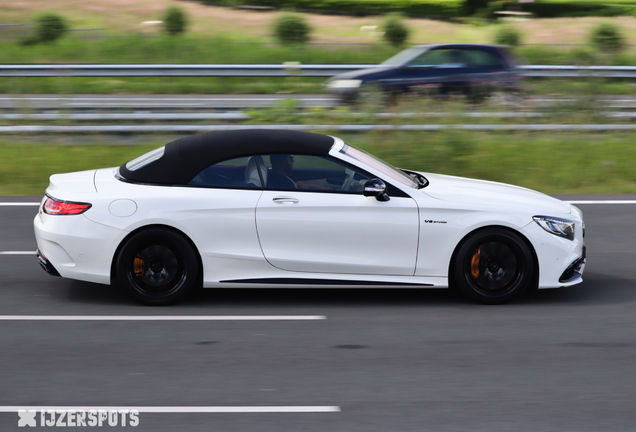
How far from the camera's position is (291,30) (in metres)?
27.1

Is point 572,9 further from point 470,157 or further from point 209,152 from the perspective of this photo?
point 209,152

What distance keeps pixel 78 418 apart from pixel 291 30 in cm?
2402

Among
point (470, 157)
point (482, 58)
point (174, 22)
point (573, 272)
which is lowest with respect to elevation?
point (573, 272)

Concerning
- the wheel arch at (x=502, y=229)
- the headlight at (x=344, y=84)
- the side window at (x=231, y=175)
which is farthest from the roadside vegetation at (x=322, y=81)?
the side window at (x=231, y=175)

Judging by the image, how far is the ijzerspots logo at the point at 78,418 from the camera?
432cm

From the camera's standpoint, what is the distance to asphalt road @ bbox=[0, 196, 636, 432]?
4.46 meters

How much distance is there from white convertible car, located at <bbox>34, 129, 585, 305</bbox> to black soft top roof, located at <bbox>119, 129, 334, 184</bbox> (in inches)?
0.5

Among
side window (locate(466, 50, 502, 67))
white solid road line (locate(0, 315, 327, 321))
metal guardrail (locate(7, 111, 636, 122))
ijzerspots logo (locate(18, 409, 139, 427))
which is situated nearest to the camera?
ijzerspots logo (locate(18, 409, 139, 427))

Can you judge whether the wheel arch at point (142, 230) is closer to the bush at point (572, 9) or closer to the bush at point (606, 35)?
the bush at point (606, 35)

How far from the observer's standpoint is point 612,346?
18.1ft

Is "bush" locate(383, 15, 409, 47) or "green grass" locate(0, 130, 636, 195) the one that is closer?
"green grass" locate(0, 130, 636, 195)

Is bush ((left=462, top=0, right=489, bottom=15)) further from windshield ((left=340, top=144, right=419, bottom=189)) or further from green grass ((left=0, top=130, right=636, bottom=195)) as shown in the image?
windshield ((left=340, top=144, right=419, bottom=189))

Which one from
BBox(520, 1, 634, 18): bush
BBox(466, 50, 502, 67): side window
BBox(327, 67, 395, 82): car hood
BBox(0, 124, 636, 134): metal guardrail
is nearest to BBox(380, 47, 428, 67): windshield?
BBox(327, 67, 395, 82): car hood

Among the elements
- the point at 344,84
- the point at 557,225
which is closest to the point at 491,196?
the point at 557,225
